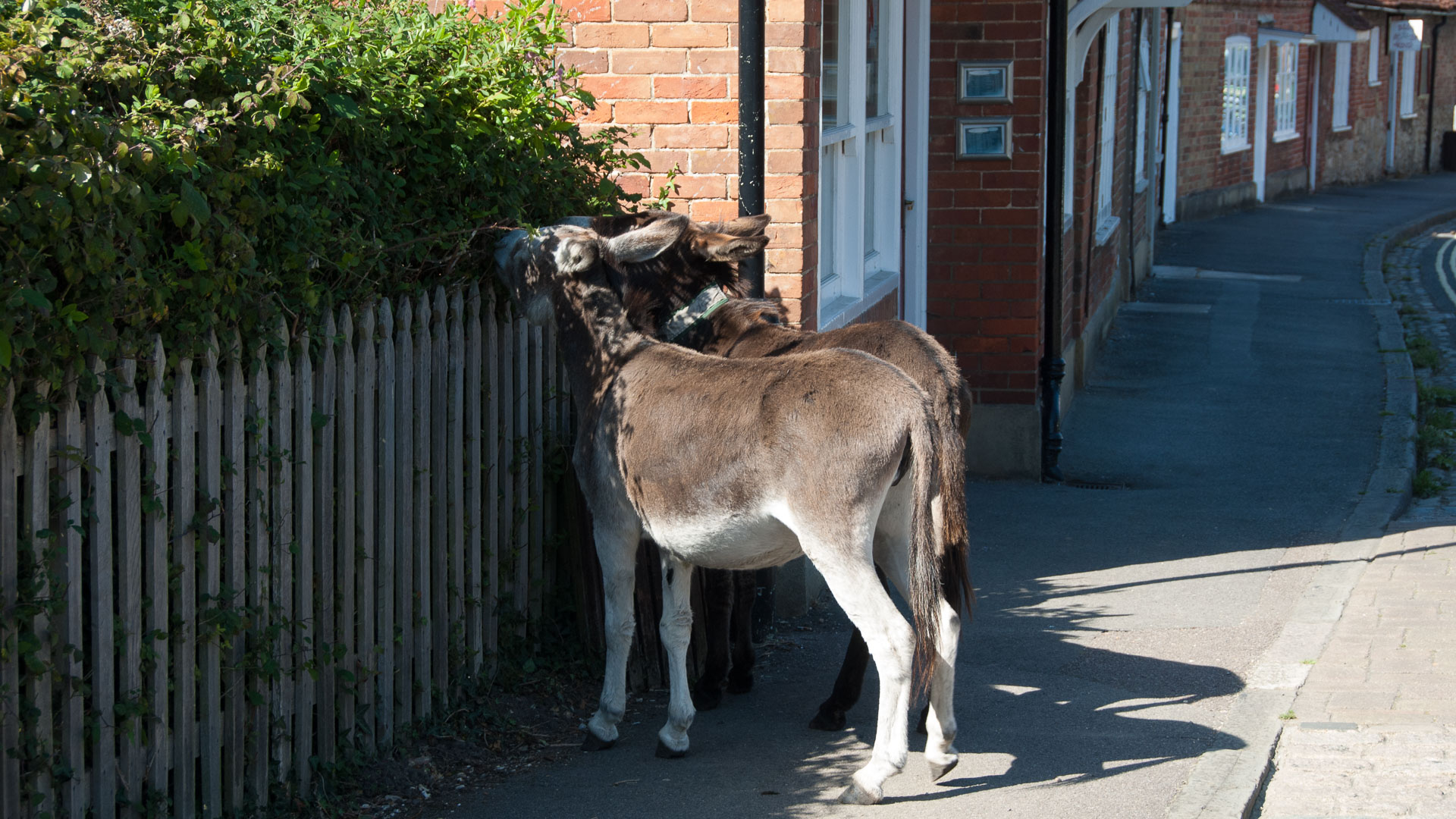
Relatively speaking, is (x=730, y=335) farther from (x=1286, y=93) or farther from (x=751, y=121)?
(x=1286, y=93)

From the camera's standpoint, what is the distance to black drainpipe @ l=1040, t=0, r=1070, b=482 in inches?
366

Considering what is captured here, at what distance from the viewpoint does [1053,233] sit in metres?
9.49

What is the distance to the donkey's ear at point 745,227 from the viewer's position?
512 cm

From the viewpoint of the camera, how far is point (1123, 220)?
16.3m

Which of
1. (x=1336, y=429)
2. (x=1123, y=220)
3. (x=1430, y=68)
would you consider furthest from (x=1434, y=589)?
(x=1430, y=68)

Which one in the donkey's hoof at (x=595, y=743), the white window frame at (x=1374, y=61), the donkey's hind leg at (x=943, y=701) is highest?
the white window frame at (x=1374, y=61)

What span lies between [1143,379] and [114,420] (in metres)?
10.6

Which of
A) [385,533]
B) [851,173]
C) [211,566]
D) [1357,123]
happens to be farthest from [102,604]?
[1357,123]

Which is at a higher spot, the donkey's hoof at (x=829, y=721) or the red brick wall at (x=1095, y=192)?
the red brick wall at (x=1095, y=192)

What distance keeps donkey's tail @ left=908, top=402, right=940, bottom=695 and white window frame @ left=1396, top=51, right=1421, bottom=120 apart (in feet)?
128

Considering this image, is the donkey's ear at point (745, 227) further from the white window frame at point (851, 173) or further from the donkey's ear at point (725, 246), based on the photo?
the white window frame at point (851, 173)

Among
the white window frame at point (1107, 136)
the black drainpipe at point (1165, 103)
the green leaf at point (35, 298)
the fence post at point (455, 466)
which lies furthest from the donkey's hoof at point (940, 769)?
the black drainpipe at point (1165, 103)

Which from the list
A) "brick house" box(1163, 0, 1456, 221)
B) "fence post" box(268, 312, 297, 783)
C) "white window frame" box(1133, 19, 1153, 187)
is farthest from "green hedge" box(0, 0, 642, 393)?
"brick house" box(1163, 0, 1456, 221)

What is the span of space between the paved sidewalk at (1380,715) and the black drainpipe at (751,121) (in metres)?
2.72
